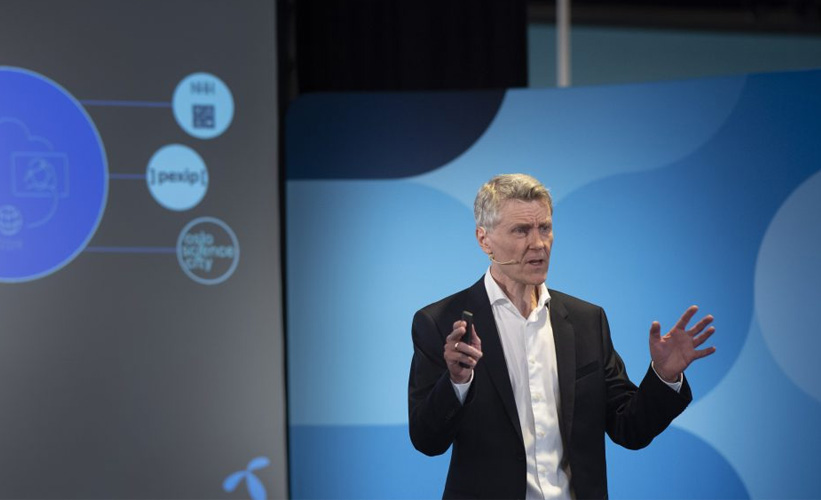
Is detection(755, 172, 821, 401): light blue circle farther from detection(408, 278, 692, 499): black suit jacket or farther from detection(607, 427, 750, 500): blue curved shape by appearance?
detection(408, 278, 692, 499): black suit jacket

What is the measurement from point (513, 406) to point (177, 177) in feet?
6.69

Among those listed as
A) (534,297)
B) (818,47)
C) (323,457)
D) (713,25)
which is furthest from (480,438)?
(818,47)

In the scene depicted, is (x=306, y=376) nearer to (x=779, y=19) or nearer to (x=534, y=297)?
(x=534, y=297)

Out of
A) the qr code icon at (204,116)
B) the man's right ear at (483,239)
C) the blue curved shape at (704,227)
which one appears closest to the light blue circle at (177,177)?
the qr code icon at (204,116)

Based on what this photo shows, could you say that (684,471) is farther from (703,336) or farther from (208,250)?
(208,250)

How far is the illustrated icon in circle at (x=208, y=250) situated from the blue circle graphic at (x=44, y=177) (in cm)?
36

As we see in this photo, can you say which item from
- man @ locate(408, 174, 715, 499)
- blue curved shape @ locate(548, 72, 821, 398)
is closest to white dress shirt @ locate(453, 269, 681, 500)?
man @ locate(408, 174, 715, 499)

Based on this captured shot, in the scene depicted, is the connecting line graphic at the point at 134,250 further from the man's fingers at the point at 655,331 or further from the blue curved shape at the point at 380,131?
the man's fingers at the point at 655,331

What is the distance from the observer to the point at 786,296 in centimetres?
367

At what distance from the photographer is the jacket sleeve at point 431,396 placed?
7.92 feet

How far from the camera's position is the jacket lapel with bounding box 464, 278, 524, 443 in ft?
8.37

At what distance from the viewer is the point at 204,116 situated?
4.07 metres

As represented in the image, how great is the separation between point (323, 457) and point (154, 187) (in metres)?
1.30

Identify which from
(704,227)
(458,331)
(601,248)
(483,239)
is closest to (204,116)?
(601,248)
